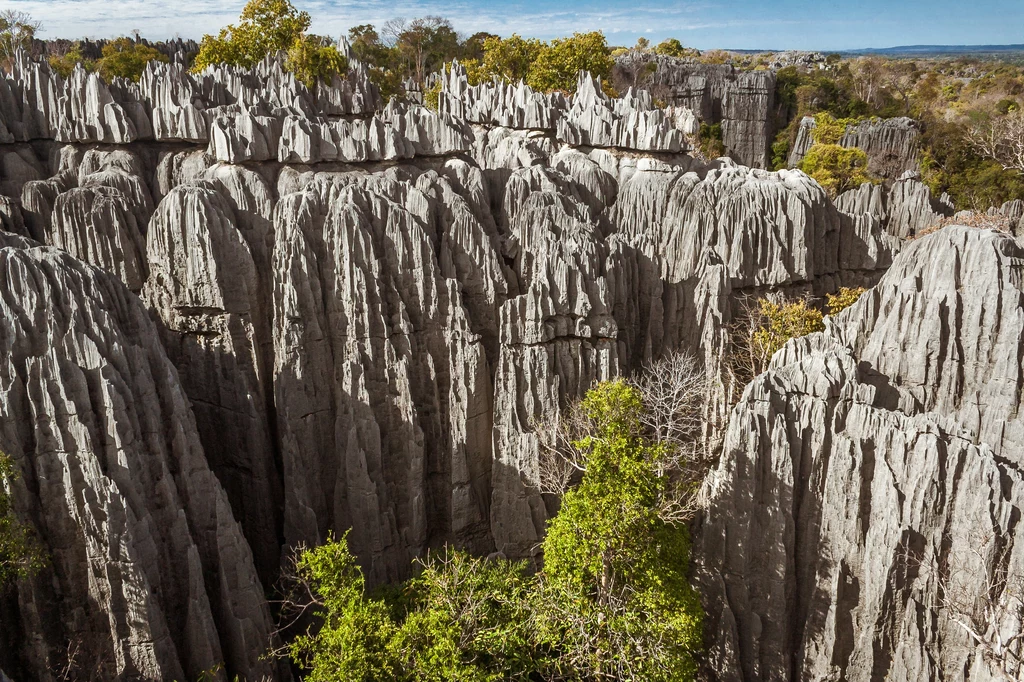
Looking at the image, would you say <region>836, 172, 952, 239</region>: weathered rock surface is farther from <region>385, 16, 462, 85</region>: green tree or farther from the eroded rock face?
A: <region>385, 16, 462, 85</region>: green tree

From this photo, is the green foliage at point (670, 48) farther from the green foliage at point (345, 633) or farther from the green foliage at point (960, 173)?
the green foliage at point (345, 633)

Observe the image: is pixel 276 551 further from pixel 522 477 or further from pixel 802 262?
→ pixel 802 262

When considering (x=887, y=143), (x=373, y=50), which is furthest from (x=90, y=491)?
(x=373, y=50)

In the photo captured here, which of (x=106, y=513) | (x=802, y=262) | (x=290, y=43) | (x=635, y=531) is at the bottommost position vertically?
(x=635, y=531)

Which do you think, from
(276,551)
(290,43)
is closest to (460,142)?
(276,551)

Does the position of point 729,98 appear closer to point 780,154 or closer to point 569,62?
point 780,154

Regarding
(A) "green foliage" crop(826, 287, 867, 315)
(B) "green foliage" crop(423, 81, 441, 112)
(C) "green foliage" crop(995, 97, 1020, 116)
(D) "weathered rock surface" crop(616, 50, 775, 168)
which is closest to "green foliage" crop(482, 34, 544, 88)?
(B) "green foliage" crop(423, 81, 441, 112)

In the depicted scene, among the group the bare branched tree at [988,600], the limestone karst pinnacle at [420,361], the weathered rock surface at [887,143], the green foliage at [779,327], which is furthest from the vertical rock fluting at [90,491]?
the weathered rock surface at [887,143]
